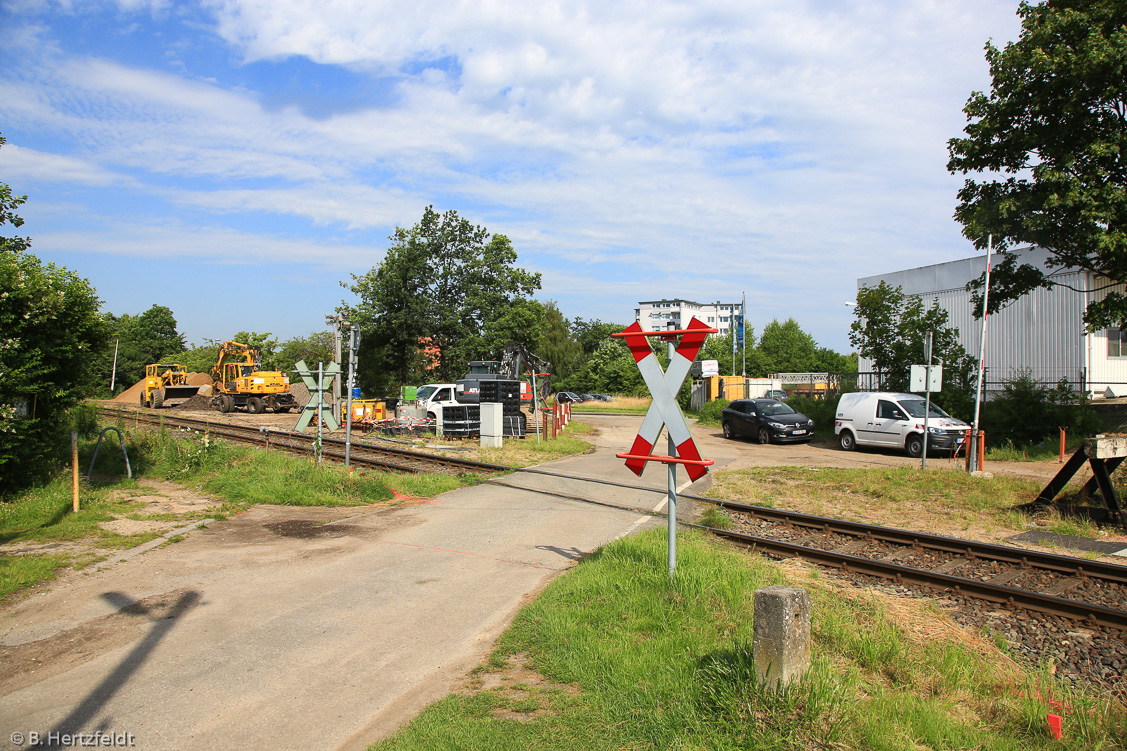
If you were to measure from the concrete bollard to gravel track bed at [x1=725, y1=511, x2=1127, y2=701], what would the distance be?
316cm

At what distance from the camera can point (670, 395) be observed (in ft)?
19.5

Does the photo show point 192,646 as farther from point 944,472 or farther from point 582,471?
point 944,472

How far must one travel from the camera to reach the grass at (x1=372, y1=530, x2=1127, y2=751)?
3723 mm

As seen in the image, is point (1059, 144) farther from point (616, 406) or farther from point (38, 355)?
point (616, 406)

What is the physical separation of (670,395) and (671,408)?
0.15 meters

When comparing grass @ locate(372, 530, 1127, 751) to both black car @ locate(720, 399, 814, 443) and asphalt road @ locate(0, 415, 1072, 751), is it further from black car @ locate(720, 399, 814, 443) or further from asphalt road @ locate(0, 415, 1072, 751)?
black car @ locate(720, 399, 814, 443)

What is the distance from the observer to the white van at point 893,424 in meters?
19.4

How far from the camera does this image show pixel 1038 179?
59.3ft

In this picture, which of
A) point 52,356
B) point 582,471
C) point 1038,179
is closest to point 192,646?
point 52,356

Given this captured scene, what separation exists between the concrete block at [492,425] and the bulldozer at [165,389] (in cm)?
2664

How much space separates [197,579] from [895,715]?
660 centimetres

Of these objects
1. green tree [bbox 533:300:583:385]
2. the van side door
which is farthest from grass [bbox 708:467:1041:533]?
green tree [bbox 533:300:583:385]

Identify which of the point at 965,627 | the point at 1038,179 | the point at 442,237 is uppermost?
the point at 442,237

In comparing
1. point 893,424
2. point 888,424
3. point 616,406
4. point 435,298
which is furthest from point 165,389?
point 893,424
